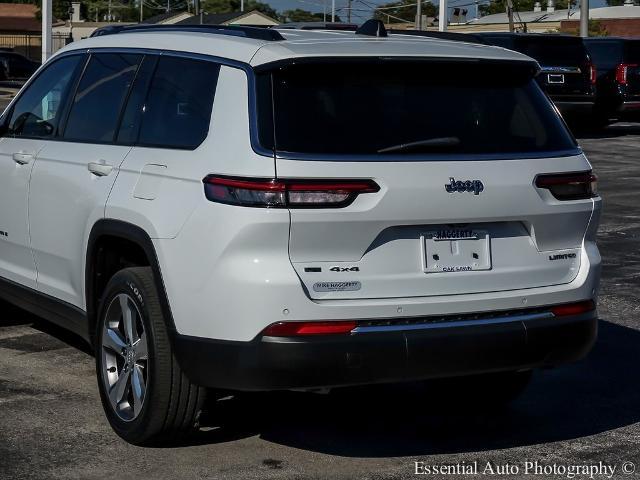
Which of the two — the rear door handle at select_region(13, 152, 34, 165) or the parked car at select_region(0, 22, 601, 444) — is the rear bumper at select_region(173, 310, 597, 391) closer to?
the parked car at select_region(0, 22, 601, 444)

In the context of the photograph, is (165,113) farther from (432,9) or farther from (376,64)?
(432,9)

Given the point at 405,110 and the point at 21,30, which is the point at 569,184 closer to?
the point at 405,110

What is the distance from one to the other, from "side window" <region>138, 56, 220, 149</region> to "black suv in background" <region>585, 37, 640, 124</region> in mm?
21938

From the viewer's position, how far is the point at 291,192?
4941 millimetres

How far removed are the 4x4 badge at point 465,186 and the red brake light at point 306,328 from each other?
0.68 metres

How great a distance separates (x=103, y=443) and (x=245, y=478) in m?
0.78

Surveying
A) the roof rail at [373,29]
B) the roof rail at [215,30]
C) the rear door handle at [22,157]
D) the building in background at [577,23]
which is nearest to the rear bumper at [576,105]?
the roof rail at [215,30]

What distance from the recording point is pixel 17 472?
17.3ft

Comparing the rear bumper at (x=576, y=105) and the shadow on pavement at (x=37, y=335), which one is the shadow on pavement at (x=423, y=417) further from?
the rear bumper at (x=576, y=105)

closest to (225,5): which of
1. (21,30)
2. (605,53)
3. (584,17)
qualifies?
(21,30)

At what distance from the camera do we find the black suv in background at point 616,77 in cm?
2659

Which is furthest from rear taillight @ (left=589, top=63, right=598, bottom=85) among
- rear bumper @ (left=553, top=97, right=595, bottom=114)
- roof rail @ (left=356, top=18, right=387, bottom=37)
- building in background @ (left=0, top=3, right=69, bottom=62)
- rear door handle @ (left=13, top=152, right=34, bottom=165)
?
building in background @ (left=0, top=3, right=69, bottom=62)

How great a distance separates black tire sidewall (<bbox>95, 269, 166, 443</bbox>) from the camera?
534 cm

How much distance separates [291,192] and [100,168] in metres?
1.33
